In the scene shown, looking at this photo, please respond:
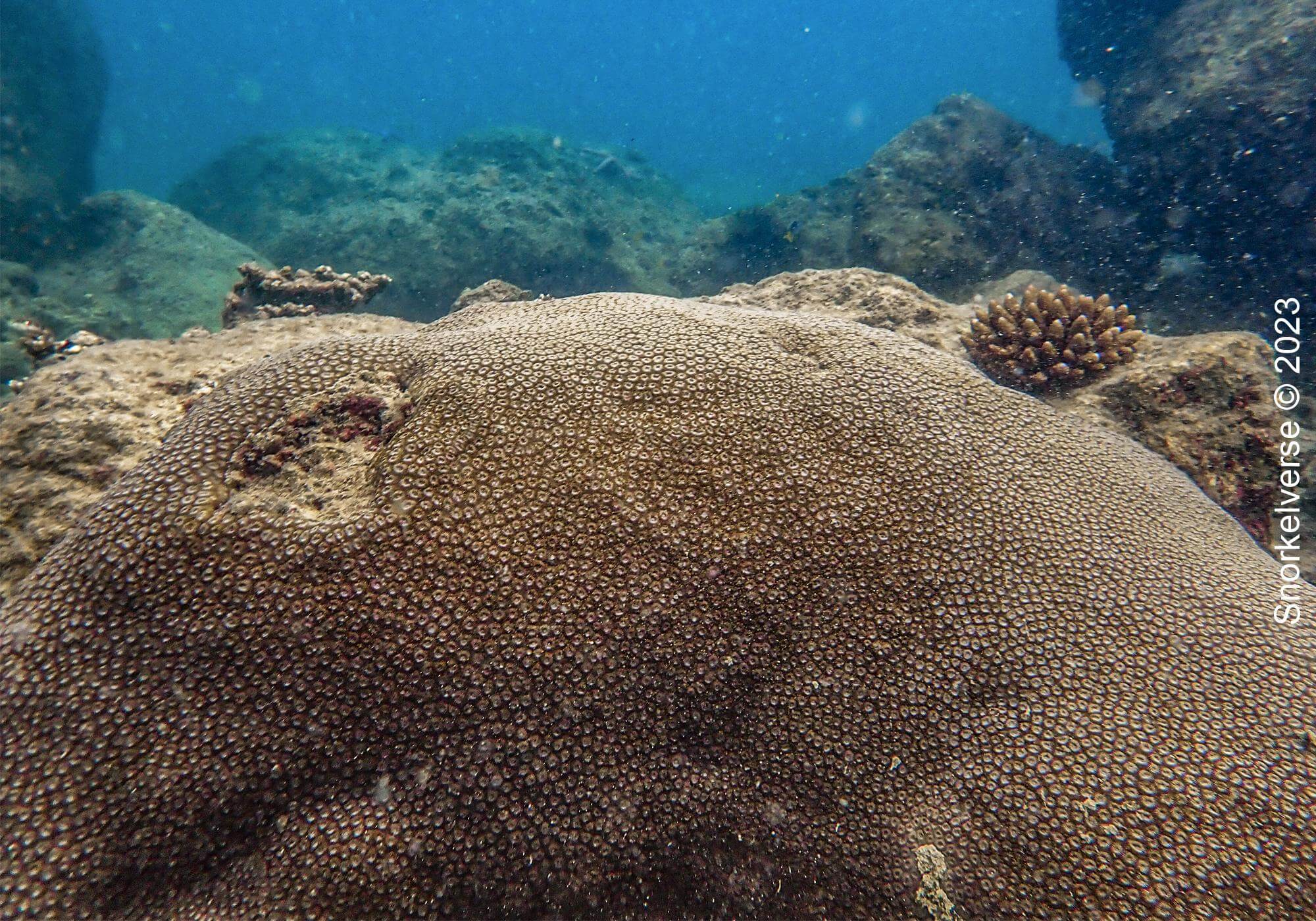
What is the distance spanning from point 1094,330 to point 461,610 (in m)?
5.10

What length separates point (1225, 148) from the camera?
9.48 metres

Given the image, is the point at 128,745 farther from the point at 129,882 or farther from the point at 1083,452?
the point at 1083,452

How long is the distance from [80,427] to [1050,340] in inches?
252

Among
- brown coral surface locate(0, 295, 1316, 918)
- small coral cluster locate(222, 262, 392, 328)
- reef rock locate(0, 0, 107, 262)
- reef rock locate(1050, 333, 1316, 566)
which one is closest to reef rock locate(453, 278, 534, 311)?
small coral cluster locate(222, 262, 392, 328)

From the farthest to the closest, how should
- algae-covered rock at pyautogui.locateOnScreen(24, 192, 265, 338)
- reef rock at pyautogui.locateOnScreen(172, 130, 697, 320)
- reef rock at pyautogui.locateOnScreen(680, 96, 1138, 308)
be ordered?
reef rock at pyautogui.locateOnScreen(172, 130, 697, 320), algae-covered rock at pyautogui.locateOnScreen(24, 192, 265, 338), reef rock at pyautogui.locateOnScreen(680, 96, 1138, 308)

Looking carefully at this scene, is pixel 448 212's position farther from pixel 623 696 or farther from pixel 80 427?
pixel 623 696

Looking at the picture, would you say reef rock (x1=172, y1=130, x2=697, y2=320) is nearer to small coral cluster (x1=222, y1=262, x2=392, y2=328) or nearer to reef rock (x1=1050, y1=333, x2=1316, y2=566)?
small coral cluster (x1=222, y1=262, x2=392, y2=328)

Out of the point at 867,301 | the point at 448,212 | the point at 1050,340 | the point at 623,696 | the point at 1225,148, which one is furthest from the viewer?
the point at 448,212

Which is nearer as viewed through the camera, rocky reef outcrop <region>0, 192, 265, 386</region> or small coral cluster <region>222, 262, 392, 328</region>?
small coral cluster <region>222, 262, 392, 328</region>

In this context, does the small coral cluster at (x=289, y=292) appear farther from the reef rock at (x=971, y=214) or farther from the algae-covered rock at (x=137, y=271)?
the reef rock at (x=971, y=214)

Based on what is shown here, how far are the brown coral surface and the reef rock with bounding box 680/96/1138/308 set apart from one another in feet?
31.7

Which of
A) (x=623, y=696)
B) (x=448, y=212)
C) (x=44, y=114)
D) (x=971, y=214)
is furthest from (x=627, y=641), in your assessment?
(x=44, y=114)

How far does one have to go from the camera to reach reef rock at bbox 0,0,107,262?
46.5 ft

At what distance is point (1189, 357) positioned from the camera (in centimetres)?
433
